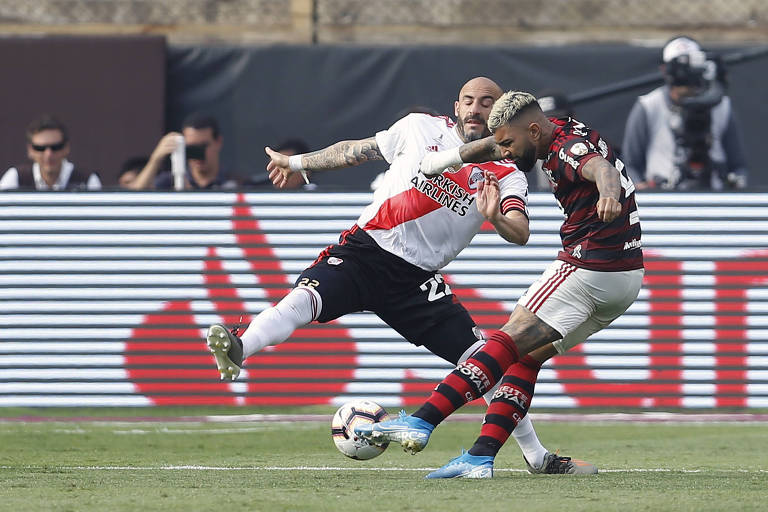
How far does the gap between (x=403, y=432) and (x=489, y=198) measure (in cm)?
114

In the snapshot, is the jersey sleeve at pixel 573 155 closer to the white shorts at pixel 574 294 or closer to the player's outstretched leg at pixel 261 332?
the white shorts at pixel 574 294

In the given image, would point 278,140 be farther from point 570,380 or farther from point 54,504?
point 54,504

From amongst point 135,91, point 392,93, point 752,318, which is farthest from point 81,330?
point 752,318

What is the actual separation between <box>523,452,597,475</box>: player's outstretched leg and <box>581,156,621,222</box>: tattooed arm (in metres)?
1.45

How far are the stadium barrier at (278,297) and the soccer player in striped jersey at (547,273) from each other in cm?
401

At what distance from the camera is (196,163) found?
1195cm

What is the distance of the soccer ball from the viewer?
7.07 metres

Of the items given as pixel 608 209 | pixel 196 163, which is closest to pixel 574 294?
pixel 608 209

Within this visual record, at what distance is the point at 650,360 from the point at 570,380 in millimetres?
641

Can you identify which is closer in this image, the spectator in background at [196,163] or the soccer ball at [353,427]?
the soccer ball at [353,427]

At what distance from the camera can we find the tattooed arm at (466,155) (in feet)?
22.2

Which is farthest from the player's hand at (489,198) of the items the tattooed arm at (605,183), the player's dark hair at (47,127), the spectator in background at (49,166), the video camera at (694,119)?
the player's dark hair at (47,127)

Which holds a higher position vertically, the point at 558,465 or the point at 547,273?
the point at 547,273

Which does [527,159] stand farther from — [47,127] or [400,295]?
[47,127]
